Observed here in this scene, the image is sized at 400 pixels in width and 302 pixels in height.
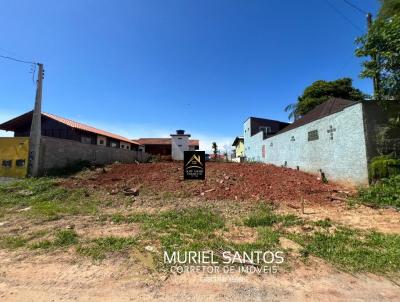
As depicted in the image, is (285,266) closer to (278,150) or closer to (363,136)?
(363,136)

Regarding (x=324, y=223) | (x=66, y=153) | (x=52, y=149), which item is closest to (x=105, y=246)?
(x=324, y=223)

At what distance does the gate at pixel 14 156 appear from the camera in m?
14.9

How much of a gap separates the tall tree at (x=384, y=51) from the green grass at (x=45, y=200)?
434 inches

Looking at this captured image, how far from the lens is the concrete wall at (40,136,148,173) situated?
15.6 meters

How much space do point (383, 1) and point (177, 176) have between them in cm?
1107

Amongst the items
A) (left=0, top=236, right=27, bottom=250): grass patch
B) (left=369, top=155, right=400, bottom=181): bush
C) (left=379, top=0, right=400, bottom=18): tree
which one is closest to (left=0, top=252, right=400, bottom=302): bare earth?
(left=0, top=236, right=27, bottom=250): grass patch

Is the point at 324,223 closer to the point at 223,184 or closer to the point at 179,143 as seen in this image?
the point at 223,184

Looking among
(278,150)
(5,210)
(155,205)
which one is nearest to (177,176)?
(155,205)

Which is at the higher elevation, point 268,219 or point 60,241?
point 268,219

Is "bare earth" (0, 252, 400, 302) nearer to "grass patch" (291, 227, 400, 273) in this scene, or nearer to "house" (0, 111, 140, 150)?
"grass patch" (291, 227, 400, 273)

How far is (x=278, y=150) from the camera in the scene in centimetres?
2136

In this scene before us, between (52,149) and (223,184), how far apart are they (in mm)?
10638

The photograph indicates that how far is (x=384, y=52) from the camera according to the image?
380 inches

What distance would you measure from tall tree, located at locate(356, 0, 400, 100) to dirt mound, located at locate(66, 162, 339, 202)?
14.1 feet
